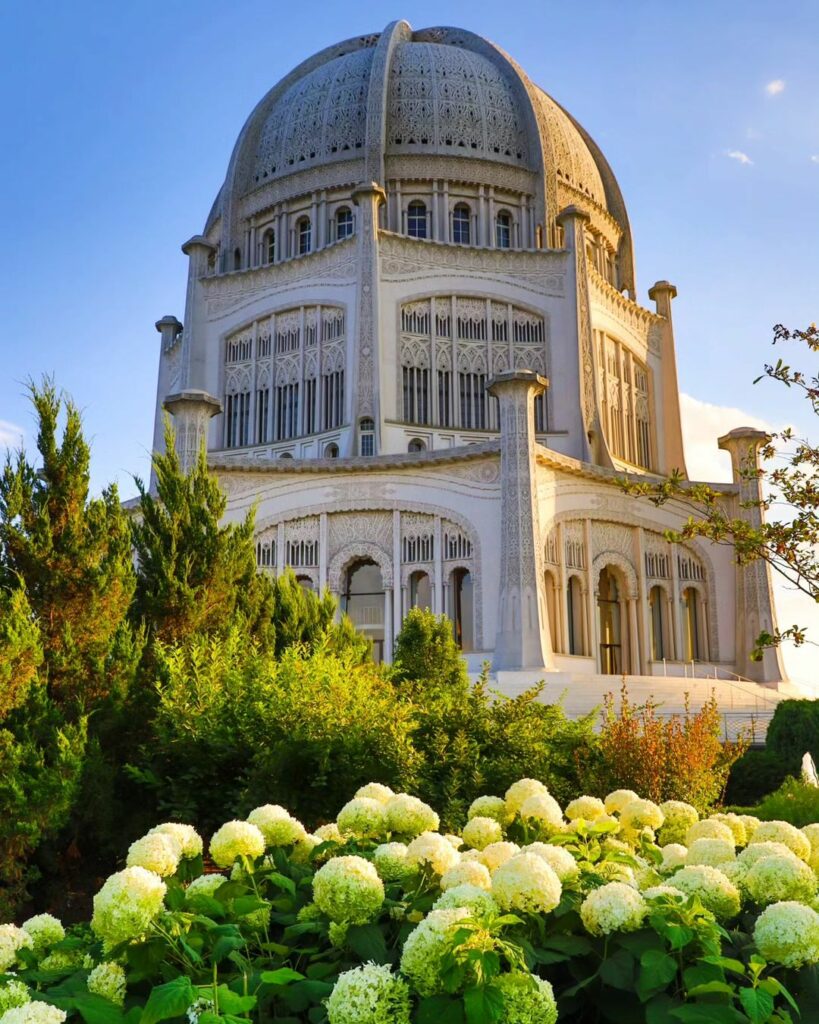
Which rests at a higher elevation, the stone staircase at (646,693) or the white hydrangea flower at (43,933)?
the stone staircase at (646,693)

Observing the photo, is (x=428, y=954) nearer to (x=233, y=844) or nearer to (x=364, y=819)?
(x=233, y=844)

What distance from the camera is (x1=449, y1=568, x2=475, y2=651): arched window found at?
2706 centimetres

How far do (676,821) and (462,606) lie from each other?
73.2 feet

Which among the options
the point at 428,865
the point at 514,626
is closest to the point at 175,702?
the point at 428,865

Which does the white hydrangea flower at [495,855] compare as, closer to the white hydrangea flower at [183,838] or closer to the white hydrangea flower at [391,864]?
the white hydrangea flower at [391,864]

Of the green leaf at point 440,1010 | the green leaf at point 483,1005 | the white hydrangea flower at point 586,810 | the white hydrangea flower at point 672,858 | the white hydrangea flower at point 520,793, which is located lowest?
the green leaf at point 440,1010

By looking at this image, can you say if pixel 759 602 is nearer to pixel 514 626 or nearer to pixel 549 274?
pixel 514 626

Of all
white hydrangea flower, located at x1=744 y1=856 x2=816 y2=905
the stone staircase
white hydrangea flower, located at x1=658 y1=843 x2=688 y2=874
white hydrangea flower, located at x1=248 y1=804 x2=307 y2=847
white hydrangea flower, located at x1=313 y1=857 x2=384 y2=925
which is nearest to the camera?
white hydrangea flower, located at x1=313 y1=857 x2=384 y2=925

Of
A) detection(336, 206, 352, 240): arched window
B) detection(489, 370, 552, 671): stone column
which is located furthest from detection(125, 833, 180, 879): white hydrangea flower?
detection(336, 206, 352, 240): arched window

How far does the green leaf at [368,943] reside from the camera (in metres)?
3.45

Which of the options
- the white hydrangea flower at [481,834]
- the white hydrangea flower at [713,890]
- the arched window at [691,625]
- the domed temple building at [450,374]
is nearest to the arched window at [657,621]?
the domed temple building at [450,374]

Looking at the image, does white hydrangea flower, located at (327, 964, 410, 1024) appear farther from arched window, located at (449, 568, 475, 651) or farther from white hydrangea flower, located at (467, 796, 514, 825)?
arched window, located at (449, 568, 475, 651)

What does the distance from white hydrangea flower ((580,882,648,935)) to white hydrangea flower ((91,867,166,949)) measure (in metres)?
1.48

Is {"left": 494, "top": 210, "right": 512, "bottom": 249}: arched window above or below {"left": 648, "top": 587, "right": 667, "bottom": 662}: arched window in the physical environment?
above
